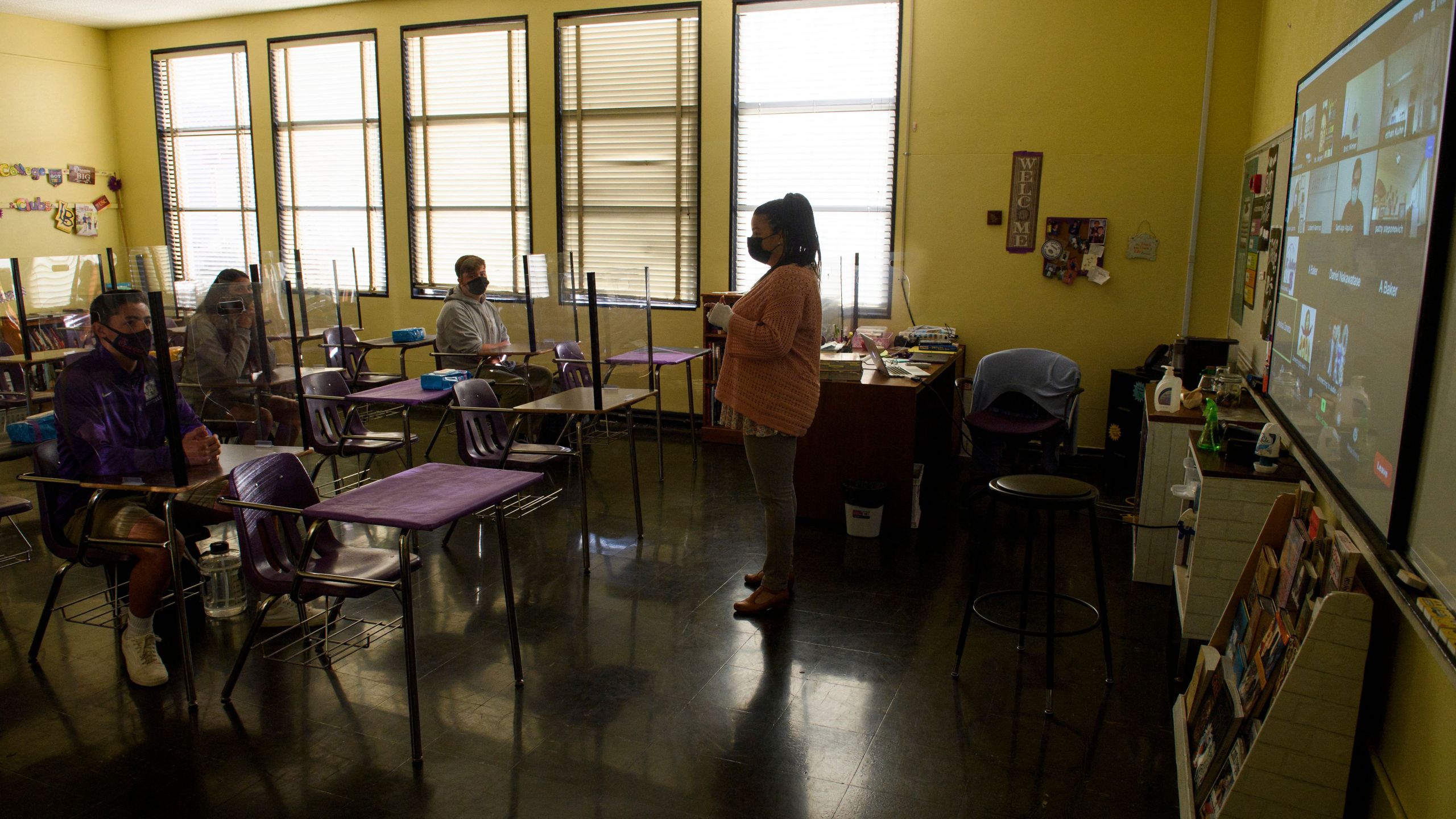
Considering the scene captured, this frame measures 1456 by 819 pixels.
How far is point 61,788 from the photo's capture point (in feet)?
7.91

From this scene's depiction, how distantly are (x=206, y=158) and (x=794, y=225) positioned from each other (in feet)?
26.6

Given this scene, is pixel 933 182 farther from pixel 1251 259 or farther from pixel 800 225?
pixel 800 225

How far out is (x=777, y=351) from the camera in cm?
318

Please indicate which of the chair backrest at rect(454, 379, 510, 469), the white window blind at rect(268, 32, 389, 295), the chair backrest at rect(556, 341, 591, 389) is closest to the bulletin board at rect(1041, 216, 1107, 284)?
the chair backrest at rect(556, 341, 591, 389)

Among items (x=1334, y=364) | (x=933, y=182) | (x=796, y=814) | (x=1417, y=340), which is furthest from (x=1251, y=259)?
(x=796, y=814)

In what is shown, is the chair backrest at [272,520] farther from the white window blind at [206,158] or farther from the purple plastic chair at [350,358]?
the white window blind at [206,158]

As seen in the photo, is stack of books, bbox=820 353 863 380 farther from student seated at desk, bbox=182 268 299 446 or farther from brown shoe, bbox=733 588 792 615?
student seated at desk, bbox=182 268 299 446

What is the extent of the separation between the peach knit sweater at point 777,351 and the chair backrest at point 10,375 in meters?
5.27

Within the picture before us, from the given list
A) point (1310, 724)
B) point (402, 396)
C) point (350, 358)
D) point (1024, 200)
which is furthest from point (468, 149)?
point (1310, 724)

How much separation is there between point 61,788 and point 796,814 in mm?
1970

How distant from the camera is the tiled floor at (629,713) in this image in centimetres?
239

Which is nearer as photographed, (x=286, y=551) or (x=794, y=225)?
(x=286, y=551)

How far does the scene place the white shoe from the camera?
9.68 feet

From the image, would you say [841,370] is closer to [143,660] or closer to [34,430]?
[143,660]
